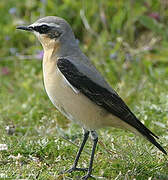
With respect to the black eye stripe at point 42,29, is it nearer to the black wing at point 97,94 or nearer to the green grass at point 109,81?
the black wing at point 97,94

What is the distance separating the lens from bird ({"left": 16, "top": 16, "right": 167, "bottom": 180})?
5.31 meters

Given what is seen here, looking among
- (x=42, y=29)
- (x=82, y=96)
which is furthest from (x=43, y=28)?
(x=82, y=96)

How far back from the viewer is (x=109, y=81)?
28.5 ft

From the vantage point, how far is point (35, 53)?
9578mm

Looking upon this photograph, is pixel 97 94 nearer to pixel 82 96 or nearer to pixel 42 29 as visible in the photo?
pixel 82 96

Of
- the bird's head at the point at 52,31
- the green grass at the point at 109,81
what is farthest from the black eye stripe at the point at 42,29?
the green grass at the point at 109,81

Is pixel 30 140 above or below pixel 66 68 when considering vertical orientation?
below

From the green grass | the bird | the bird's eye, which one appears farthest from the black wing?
the bird's eye

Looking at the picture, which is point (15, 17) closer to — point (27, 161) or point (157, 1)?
point (157, 1)

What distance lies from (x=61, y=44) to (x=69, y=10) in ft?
15.8

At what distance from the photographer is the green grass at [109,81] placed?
5.43 meters

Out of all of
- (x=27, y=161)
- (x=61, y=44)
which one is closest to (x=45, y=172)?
(x=27, y=161)

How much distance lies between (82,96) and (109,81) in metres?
3.36

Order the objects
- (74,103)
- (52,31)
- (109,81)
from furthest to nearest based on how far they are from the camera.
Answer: (109,81)
(52,31)
(74,103)
